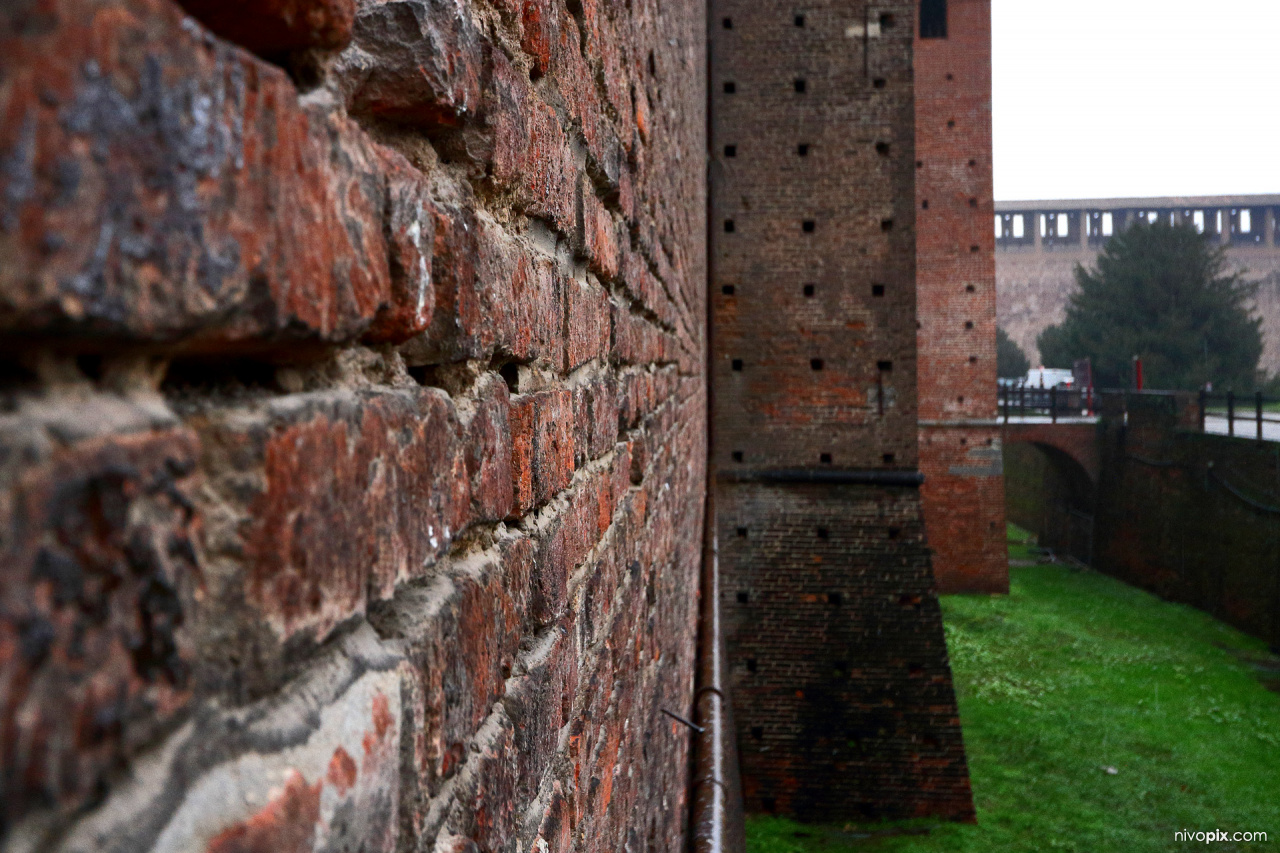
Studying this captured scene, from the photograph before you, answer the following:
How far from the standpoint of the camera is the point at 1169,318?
2731 centimetres

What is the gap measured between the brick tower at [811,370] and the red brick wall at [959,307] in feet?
25.1

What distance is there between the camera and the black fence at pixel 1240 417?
1590 centimetres

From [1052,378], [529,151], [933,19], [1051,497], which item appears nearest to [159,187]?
[529,151]

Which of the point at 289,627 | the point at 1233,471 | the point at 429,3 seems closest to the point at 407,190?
the point at 429,3

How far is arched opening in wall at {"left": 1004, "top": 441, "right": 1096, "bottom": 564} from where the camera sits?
2077cm

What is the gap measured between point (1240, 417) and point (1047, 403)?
483 centimetres

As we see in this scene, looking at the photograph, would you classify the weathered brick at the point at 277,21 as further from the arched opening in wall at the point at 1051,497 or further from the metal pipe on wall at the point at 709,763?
the arched opening in wall at the point at 1051,497

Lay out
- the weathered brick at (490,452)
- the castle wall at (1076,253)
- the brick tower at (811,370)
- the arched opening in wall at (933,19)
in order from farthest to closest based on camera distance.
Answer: the castle wall at (1076,253)
the arched opening in wall at (933,19)
the brick tower at (811,370)
the weathered brick at (490,452)

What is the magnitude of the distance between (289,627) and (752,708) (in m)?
9.42

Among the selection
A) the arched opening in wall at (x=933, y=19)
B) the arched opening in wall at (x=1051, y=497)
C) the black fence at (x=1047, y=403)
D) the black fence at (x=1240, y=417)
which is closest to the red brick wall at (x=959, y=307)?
the arched opening in wall at (x=933, y=19)

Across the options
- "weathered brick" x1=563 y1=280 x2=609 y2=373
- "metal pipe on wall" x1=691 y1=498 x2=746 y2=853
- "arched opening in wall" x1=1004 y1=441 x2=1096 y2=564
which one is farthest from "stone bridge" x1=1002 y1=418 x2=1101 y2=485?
"weathered brick" x1=563 y1=280 x2=609 y2=373

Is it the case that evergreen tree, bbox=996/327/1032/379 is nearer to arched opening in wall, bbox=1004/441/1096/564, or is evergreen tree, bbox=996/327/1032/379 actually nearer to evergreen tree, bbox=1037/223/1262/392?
evergreen tree, bbox=1037/223/1262/392

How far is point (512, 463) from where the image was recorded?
35.6 inches

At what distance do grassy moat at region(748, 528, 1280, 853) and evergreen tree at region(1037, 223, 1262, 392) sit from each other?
42.1 feet
